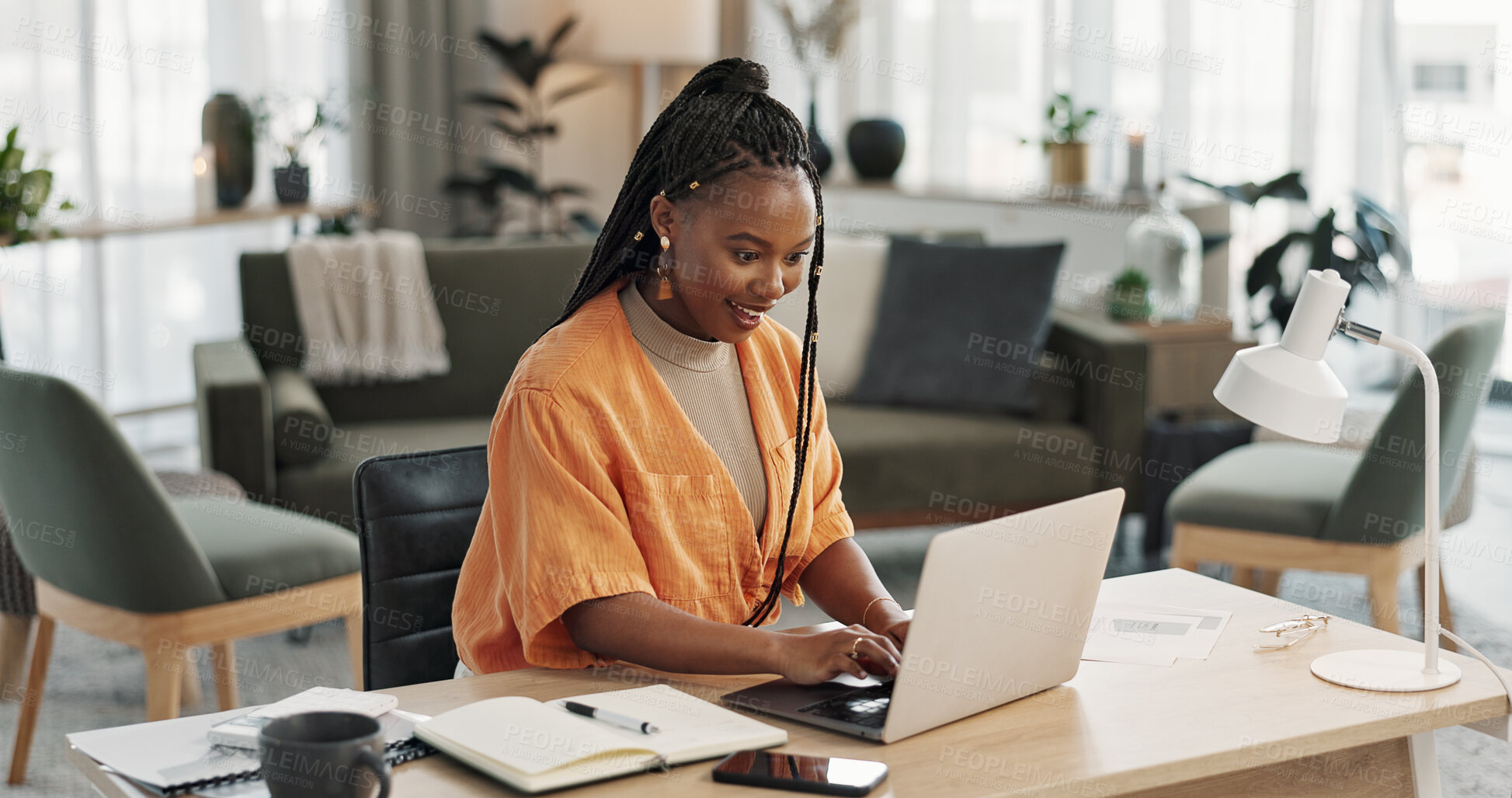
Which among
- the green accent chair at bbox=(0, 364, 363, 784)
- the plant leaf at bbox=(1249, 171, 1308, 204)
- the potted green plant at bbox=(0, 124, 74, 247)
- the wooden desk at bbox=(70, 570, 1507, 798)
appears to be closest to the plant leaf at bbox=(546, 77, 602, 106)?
the potted green plant at bbox=(0, 124, 74, 247)

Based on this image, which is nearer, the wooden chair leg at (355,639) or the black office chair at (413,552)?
the black office chair at (413,552)

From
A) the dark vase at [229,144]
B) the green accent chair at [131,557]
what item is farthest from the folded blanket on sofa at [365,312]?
the green accent chair at [131,557]

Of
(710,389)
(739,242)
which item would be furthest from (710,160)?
(710,389)

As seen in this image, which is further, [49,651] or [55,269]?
[55,269]

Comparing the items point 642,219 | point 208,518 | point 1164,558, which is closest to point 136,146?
point 208,518

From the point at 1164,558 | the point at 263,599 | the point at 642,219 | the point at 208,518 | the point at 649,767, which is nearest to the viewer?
the point at 649,767

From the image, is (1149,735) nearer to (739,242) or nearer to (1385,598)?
(739,242)

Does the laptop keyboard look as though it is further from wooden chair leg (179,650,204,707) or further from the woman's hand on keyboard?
wooden chair leg (179,650,204,707)

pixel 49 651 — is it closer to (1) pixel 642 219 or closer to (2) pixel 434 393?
(2) pixel 434 393

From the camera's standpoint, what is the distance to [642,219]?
1.41 m

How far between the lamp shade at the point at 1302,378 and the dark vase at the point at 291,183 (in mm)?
3598

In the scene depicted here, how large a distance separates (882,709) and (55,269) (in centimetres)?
429

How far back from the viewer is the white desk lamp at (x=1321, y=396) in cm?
120

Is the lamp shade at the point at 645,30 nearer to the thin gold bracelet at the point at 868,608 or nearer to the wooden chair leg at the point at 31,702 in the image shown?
the wooden chair leg at the point at 31,702
